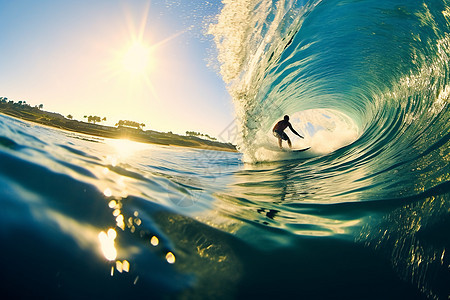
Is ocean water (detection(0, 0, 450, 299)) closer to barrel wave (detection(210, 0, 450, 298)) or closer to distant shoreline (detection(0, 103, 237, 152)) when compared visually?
barrel wave (detection(210, 0, 450, 298))

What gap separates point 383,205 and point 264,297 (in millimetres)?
1918

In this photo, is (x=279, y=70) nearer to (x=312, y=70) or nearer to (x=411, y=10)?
(x=312, y=70)

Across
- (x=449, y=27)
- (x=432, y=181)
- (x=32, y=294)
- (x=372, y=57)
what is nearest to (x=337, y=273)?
(x=32, y=294)

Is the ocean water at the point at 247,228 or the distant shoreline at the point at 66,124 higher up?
the distant shoreline at the point at 66,124

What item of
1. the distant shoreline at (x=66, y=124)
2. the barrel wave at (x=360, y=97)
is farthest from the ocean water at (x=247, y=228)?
the distant shoreline at (x=66, y=124)

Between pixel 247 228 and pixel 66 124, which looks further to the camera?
pixel 66 124

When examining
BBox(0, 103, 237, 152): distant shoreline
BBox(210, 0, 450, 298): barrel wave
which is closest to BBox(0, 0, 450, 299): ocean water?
BBox(210, 0, 450, 298): barrel wave

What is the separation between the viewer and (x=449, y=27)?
474cm

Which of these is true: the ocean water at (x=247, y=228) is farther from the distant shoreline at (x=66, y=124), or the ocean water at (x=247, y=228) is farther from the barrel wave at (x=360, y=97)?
the distant shoreline at (x=66, y=124)

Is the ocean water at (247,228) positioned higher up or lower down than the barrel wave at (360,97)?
lower down

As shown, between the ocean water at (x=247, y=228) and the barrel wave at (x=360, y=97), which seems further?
the barrel wave at (x=360, y=97)

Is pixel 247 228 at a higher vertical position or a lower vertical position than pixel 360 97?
lower

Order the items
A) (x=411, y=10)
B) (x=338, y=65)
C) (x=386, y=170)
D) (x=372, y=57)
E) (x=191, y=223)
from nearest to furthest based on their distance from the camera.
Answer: (x=191, y=223), (x=386, y=170), (x=411, y=10), (x=372, y=57), (x=338, y=65)

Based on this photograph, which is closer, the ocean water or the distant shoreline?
the ocean water
